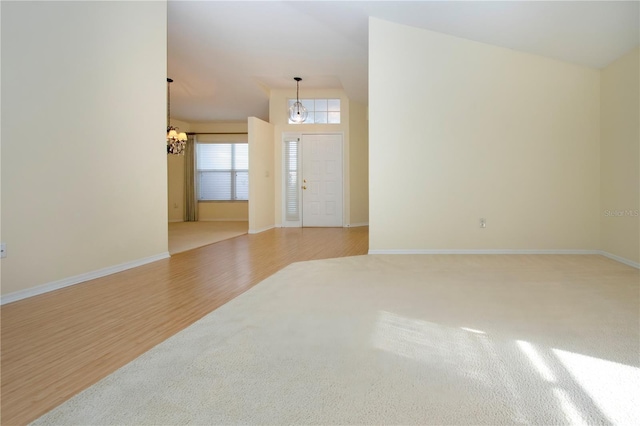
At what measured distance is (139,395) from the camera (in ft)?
4.46

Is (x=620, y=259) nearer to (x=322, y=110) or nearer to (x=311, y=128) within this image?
(x=311, y=128)

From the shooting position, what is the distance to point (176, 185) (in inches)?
417

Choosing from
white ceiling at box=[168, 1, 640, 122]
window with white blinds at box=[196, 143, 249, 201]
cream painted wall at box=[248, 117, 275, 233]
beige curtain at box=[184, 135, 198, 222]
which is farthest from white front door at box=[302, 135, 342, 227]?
beige curtain at box=[184, 135, 198, 222]

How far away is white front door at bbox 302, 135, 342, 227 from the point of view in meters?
8.30

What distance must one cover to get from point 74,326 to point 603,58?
5.20m

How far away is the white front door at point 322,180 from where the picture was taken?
8.30 meters

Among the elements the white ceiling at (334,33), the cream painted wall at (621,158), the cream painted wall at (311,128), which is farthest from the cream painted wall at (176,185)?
the cream painted wall at (621,158)

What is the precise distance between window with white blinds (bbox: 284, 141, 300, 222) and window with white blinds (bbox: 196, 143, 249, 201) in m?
2.51

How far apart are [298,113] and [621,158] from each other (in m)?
5.47

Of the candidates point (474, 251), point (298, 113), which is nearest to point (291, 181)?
point (298, 113)

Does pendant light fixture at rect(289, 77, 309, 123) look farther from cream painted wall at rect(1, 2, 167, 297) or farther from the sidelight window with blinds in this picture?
cream painted wall at rect(1, 2, 167, 297)

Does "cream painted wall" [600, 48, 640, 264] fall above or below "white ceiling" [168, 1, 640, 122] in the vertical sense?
below

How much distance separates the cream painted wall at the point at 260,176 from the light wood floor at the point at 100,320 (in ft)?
9.69

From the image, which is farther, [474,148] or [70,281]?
[474,148]
